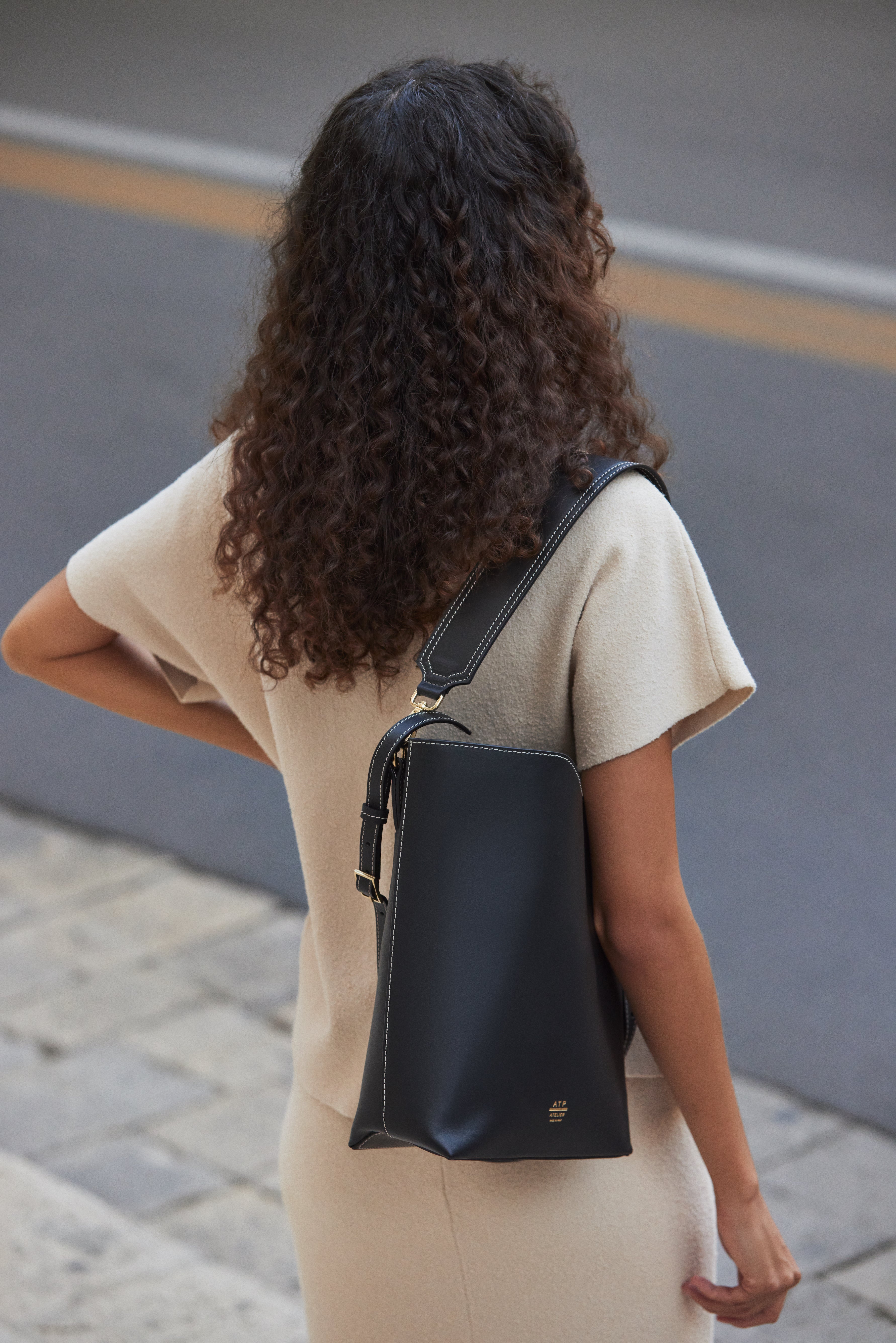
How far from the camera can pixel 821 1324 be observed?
2.42 meters

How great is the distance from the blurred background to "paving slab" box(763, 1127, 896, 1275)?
123 mm

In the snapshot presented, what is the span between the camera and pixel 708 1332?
132 centimetres

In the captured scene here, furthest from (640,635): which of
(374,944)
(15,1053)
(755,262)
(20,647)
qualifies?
(755,262)

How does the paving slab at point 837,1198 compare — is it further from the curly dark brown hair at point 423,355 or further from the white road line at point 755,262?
the white road line at point 755,262

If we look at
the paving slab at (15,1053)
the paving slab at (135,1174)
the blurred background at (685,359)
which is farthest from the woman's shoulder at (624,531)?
the paving slab at (15,1053)

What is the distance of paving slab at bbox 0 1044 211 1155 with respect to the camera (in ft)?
9.78

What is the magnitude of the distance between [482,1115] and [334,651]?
404mm

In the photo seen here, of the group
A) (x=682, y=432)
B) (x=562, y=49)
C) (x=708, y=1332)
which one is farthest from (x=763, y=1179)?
(x=562, y=49)

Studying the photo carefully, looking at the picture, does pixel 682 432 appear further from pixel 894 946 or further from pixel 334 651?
pixel 334 651

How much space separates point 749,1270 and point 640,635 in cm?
64

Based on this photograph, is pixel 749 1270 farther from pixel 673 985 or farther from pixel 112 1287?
pixel 112 1287

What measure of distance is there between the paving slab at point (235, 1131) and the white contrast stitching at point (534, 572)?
2.17 m

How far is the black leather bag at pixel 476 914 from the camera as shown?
1.03 m

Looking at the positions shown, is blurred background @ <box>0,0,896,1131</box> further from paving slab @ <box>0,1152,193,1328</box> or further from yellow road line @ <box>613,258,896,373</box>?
paving slab @ <box>0,1152,193,1328</box>
